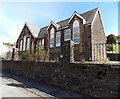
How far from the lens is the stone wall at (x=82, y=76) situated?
4.90 meters

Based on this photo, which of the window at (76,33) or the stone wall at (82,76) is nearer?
the stone wall at (82,76)

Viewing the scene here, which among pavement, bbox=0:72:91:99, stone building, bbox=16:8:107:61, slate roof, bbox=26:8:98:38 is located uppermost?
slate roof, bbox=26:8:98:38

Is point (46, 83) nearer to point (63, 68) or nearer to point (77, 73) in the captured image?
point (63, 68)

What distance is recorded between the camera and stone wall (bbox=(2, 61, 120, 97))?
4.90 meters

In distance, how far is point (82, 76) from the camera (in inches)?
236

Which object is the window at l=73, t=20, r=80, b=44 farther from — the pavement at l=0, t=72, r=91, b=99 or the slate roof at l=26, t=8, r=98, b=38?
the pavement at l=0, t=72, r=91, b=99

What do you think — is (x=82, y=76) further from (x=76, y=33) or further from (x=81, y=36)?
(x=76, y=33)

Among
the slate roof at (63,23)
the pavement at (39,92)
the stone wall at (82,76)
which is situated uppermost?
the slate roof at (63,23)

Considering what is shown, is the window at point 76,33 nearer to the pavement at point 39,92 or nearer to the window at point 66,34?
the window at point 66,34

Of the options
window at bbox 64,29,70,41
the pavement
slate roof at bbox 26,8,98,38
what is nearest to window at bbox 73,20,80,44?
window at bbox 64,29,70,41

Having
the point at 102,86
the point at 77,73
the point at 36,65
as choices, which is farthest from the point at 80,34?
the point at 102,86

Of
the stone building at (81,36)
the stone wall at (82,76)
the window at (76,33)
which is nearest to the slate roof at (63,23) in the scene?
the stone building at (81,36)

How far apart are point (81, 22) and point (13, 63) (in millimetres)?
10745

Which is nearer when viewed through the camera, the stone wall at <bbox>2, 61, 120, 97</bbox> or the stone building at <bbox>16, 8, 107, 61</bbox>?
the stone wall at <bbox>2, 61, 120, 97</bbox>
